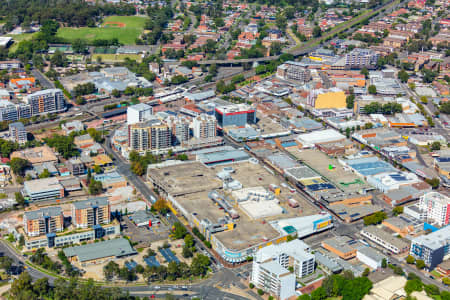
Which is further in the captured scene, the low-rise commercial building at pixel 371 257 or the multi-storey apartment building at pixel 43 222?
the multi-storey apartment building at pixel 43 222

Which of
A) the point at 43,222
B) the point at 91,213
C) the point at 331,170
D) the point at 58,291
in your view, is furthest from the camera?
the point at 331,170

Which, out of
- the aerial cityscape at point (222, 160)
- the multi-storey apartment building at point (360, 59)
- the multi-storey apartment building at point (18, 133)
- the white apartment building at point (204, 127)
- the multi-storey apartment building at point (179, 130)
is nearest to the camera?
the aerial cityscape at point (222, 160)

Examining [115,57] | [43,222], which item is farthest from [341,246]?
[115,57]

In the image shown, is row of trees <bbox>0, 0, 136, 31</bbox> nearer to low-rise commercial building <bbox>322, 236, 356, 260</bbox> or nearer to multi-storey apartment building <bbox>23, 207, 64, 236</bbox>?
multi-storey apartment building <bbox>23, 207, 64, 236</bbox>

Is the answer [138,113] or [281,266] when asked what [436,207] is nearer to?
[281,266]

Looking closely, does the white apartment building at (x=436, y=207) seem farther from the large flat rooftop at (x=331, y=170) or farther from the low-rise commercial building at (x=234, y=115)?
the low-rise commercial building at (x=234, y=115)

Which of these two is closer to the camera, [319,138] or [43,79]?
[319,138]

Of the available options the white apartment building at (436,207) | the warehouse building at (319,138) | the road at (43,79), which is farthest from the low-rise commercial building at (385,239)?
the road at (43,79)
